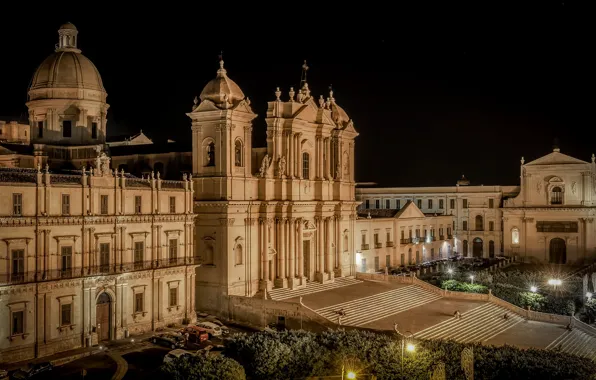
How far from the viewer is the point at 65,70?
5406 cm

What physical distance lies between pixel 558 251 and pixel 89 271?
67.0m

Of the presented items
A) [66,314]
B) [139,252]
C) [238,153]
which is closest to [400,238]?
[238,153]

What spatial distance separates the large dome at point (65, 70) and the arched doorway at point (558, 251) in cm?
6220

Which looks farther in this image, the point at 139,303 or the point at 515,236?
the point at 515,236

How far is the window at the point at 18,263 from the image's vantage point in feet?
123

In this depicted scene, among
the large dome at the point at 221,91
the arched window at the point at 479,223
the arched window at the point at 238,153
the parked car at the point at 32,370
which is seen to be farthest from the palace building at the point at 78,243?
the arched window at the point at 479,223

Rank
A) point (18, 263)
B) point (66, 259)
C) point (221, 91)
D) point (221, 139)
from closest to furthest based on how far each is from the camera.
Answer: point (18, 263) < point (66, 259) < point (221, 139) < point (221, 91)

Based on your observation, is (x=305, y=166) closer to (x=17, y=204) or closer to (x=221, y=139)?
(x=221, y=139)

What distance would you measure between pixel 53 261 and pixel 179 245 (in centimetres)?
1033

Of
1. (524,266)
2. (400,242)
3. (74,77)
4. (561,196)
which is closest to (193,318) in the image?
(74,77)

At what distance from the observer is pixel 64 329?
130 feet

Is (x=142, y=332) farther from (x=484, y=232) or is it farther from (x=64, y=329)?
(x=484, y=232)

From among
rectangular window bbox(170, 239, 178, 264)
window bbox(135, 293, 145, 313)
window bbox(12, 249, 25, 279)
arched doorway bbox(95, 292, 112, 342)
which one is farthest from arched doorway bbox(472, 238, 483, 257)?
window bbox(12, 249, 25, 279)

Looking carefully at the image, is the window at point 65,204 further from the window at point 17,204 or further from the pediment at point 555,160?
the pediment at point 555,160
